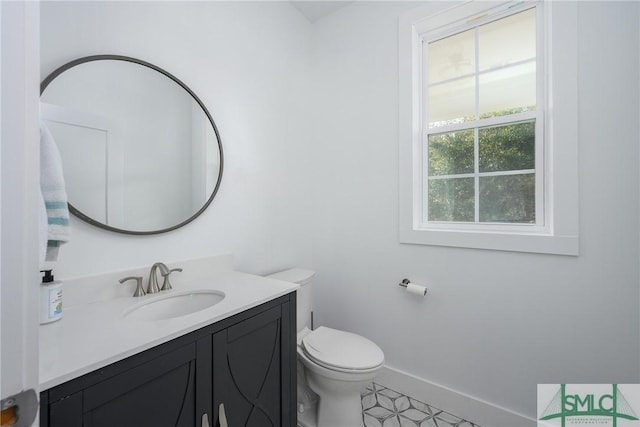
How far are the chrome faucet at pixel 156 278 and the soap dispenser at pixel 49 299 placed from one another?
314 mm

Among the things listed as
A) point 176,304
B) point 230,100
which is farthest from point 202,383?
point 230,100

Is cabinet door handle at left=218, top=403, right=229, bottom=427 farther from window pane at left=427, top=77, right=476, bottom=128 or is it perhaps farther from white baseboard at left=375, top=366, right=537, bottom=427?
window pane at left=427, top=77, right=476, bottom=128

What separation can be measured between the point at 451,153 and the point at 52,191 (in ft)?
6.01

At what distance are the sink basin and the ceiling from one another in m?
2.01

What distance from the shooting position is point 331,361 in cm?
135

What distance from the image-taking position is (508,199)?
5.08 ft

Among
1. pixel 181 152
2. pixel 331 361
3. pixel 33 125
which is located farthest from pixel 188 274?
pixel 33 125

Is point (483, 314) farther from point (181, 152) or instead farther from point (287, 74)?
point (287, 74)

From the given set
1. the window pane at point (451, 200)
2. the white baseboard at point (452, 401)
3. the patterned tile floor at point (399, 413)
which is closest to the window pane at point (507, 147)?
the window pane at point (451, 200)

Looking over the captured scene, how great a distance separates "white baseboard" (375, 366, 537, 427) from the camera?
1461mm

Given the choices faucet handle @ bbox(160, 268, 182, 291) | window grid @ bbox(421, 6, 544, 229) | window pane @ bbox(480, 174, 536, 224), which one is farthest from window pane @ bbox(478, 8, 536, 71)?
faucet handle @ bbox(160, 268, 182, 291)

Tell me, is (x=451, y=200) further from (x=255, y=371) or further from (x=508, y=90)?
(x=255, y=371)

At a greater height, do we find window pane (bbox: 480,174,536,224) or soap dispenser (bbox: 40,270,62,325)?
window pane (bbox: 480,174,536,224)

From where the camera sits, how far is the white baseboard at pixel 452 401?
1.46 meters
